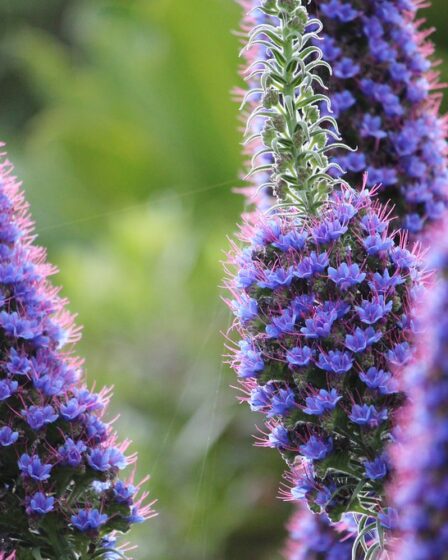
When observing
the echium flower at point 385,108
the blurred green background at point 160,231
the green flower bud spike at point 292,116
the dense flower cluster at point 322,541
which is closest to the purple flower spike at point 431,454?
the green flower bud spike at point 292,116

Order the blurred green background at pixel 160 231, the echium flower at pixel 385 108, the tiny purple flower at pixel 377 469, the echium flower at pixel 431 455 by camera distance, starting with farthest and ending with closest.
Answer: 1. the blurred green background at pixel 160 231
2. the echium flower at pixel 385 108
3. the tiny purple flower at pixel 377 469
4. the echium flower at pixel 431 455

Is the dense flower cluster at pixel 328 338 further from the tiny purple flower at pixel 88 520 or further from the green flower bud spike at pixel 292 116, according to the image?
the tiny purple flower at pixel 88 520

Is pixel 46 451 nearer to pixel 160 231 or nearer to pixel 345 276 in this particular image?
pixel 345 276

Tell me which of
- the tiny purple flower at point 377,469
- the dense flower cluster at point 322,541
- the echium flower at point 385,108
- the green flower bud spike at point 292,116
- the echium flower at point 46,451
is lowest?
the tiny purple flower at point 377,469

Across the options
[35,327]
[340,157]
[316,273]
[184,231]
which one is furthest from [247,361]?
[184,231]

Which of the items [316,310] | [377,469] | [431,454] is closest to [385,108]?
[316,310]

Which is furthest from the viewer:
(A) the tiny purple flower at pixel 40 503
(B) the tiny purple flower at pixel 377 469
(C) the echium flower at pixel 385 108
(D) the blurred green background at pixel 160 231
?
(D) the blurred green background at pixel 160 231

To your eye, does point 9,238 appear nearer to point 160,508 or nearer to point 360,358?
point 360,358

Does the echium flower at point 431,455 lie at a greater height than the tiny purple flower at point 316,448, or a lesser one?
lesser
